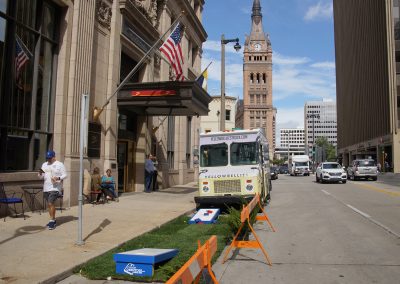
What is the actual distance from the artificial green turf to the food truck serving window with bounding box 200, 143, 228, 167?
2.71 meters

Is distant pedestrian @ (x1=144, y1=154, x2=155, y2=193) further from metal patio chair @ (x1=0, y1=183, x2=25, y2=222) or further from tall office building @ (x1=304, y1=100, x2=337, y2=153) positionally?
tall office building @ (x1=304, y1=100, x2=337, y2=153)

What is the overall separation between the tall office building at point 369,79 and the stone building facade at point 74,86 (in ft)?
133

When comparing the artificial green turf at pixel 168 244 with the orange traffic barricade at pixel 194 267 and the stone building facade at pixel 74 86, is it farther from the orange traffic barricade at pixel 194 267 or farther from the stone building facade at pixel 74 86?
the stone building facade at pixel 74 86

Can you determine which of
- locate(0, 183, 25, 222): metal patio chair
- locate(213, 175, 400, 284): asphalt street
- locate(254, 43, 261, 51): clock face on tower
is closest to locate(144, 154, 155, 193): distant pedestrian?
locate(213, 175, 400, 284): asphalt street

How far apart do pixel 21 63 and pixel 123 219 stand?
548 centimetres

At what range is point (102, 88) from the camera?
16891 millimetres

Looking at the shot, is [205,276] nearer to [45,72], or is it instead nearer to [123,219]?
[123,219]

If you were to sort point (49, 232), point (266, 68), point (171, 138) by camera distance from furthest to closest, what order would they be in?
point (266, 68) < point (171, 138) < point (49, 232)

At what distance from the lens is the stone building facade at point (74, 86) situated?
11.8 m

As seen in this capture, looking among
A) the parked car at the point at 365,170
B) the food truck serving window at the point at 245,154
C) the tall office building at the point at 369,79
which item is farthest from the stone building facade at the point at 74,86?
the tall office building at the point at 369,79

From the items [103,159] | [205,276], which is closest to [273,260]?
[205,276]

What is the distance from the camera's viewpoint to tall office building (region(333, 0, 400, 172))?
53.4 metres

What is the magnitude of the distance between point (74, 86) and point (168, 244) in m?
7.87

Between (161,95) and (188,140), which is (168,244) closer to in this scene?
(161,95)
